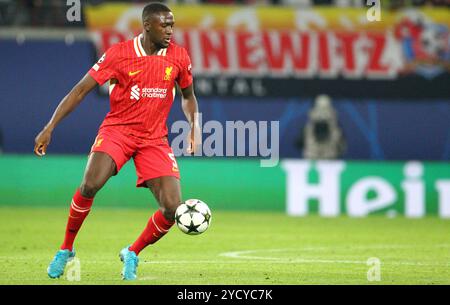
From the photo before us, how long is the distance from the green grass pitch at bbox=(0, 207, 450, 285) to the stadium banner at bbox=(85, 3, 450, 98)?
4.27 metres

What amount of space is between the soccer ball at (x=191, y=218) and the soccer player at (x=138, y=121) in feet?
0.33

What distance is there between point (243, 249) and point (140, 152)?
360cm

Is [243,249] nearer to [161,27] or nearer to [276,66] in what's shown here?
[161,27]

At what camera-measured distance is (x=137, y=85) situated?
32.9ft

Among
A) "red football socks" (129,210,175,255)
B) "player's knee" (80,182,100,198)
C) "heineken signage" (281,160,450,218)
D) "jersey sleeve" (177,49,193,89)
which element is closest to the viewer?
"player's knee" (80,182,100,198)

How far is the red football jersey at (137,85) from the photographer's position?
10.0 meters

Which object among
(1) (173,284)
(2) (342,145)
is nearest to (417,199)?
(2) (342,145)

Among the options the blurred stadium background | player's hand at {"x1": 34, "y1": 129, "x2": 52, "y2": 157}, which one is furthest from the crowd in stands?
player's hand at {"x1": 34, "y1": 129, "x2": 52, "y2": 157}

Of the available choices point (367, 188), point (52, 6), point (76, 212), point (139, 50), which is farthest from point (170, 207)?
point (52, 6)

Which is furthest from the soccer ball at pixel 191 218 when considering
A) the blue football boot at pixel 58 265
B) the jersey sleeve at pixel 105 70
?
the jersey sleeve at pixel 105 70

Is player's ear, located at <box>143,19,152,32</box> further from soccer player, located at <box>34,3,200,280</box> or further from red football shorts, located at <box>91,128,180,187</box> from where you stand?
red football shorts, located at <box>91,128,180,187</box>

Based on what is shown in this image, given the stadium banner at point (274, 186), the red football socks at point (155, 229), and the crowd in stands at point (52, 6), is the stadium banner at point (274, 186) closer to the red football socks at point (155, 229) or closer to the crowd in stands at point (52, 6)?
the crowd in stands at point (52, 6)

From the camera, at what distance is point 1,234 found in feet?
48.3

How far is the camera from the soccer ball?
9.81m
